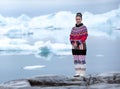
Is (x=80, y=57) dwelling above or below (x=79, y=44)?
below

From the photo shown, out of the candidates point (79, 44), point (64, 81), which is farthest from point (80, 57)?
point (64, 81)

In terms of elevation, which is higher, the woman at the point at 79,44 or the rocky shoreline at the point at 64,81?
the woman at the point at 79,44

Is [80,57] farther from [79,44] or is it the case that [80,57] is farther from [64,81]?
[64,81]

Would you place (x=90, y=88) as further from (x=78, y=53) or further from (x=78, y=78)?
(x=78, y=53)

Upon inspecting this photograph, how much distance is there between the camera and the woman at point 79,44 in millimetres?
4616

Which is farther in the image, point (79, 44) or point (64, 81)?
point (79, 44)

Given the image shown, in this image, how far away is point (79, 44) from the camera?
466 cm

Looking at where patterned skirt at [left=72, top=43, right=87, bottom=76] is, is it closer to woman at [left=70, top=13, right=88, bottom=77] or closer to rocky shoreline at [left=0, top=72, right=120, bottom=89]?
woman at [left=70, top=13, right=88, bottom=77]

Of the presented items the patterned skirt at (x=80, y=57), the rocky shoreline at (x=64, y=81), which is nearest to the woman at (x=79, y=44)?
the patterned skirt at (x=80, y=57)

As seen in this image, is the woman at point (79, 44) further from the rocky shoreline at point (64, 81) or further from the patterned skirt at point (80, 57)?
the rocky shoreline at point (64, 81)

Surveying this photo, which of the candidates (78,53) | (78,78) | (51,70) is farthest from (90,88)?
(51,70)

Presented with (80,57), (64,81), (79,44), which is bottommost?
(64,81)

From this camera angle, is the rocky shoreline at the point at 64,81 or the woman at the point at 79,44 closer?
the rocky shoreline at the point at 64,81

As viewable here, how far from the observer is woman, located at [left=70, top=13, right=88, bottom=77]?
462 cm
